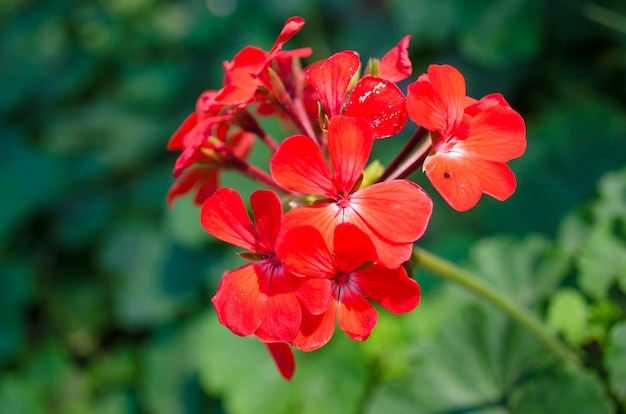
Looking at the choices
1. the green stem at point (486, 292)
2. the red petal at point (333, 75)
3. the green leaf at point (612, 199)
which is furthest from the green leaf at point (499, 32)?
the red petal at point (333, 75)

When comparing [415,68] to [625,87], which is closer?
[625,87]

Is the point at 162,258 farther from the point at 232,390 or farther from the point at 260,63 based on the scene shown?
the point at 260,63

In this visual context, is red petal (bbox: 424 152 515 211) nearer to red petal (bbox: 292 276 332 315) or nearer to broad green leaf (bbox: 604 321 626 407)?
red petal (bbox: 292 276 332 315)

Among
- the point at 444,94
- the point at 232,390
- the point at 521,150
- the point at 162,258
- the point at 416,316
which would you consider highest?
the point at 444,94

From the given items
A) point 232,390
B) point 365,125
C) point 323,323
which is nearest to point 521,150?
point 365,125

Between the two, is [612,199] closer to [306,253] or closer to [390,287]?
[390,287]

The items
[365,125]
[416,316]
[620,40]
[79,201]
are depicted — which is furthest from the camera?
[79,201]

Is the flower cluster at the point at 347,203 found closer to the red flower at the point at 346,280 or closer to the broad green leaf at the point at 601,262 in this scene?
the red flower at the point at 346,280
